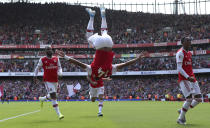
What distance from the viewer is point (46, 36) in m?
62.3

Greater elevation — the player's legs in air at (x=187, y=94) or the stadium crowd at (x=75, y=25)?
the stadium crowd at (x=75, y=25)

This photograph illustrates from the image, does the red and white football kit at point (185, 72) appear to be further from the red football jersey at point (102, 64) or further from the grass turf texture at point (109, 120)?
the red football jersey at point (102, 64)

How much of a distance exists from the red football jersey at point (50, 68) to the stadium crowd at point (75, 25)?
148 ft

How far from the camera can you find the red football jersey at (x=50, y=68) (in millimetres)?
12000

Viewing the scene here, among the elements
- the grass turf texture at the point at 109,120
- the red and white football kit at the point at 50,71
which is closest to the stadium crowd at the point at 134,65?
the grass turf texture at the point at 109,120

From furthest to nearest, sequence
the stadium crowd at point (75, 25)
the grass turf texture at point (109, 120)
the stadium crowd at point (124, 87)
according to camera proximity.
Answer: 1. the stadium crowd at point (75, 25)
2. the stadium crowd at point (124, 87)
3. the grass turf texture at point (109, 120)

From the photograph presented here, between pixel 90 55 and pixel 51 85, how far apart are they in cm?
4686

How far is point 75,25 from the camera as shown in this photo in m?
66.9

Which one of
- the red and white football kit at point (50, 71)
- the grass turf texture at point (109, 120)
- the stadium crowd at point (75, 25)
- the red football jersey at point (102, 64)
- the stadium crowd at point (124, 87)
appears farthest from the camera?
the stadium crowd at point (75, 25)

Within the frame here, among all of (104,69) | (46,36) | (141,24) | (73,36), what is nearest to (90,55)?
(73,36)

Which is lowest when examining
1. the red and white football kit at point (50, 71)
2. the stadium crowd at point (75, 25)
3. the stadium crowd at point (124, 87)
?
the stadium crowd at point (124, 87)

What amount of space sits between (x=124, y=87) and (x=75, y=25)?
862 inches

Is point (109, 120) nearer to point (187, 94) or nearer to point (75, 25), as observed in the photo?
point (187, 94)

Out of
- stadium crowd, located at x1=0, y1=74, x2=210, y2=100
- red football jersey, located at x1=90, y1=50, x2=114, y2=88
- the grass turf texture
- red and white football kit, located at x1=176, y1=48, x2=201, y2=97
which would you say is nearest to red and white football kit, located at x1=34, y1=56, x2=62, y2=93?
the grass turf texture
